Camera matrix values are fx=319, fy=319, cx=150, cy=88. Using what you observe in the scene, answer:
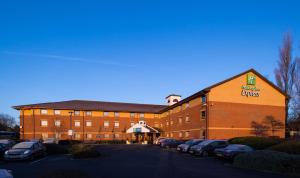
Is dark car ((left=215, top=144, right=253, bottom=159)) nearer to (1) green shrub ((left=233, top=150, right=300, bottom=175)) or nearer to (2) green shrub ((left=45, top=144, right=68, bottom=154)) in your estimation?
(1) green shrub ((left=233, top=150, right=300, bottom=175))

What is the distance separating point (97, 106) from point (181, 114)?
22404 mm

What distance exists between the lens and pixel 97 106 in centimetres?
6962

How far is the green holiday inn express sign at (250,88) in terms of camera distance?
45.1 metres

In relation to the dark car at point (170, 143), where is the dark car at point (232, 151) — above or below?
above

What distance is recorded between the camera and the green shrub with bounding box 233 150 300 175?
1641 centimetres

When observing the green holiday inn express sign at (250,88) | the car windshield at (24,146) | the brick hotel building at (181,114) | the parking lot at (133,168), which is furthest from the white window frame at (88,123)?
the parking lot at (133,168)

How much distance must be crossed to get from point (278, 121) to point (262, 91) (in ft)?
16.4

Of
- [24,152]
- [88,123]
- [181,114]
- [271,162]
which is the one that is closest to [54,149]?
[24,152]

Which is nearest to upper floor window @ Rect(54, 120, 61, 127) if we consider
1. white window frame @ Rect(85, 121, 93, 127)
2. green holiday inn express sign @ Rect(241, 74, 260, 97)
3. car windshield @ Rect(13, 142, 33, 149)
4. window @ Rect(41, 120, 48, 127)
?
window @ Rect(41, 120, 48, 127)

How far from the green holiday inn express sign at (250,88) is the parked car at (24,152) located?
97.8 feet

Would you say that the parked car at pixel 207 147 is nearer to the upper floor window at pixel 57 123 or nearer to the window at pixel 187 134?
the window at pixel 187 134

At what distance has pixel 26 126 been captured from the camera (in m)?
62.6

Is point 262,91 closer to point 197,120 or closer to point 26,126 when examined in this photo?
point 197,120

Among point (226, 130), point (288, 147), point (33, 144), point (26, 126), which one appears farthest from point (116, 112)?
point (288, 147)
